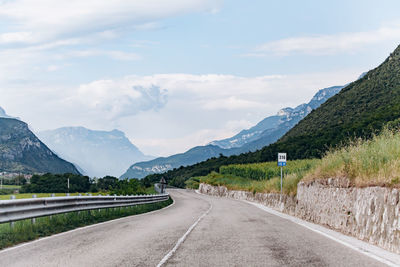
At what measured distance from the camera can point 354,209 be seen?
45.4 ft

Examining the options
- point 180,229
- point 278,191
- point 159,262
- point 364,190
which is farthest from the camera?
point 278,191

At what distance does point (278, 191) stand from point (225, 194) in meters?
40.5

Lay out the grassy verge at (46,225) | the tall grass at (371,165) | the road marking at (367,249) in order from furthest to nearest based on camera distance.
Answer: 1. the grassy verge at (46,225)
2. the tall grass at (371,165)
3. the road marking at (367,249)

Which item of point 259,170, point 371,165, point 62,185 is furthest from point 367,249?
point 62,185

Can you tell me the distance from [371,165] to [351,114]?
82.5 meters

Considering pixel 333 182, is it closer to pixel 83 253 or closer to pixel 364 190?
pixel 364 190

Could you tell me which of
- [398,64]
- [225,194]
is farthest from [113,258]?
[398,64]

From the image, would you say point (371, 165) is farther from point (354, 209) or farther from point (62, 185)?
point (62, 185)

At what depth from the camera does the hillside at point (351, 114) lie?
7669cm

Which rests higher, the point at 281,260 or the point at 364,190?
the point at 364,190

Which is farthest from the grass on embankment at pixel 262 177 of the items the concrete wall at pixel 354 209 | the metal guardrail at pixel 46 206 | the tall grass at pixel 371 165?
the metal guardrail at pixel 46 206

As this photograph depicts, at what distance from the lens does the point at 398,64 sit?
10112cm

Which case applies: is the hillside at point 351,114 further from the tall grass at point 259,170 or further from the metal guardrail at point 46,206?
the metal guardrail at point 46,206

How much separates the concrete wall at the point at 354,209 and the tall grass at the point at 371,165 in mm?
260
